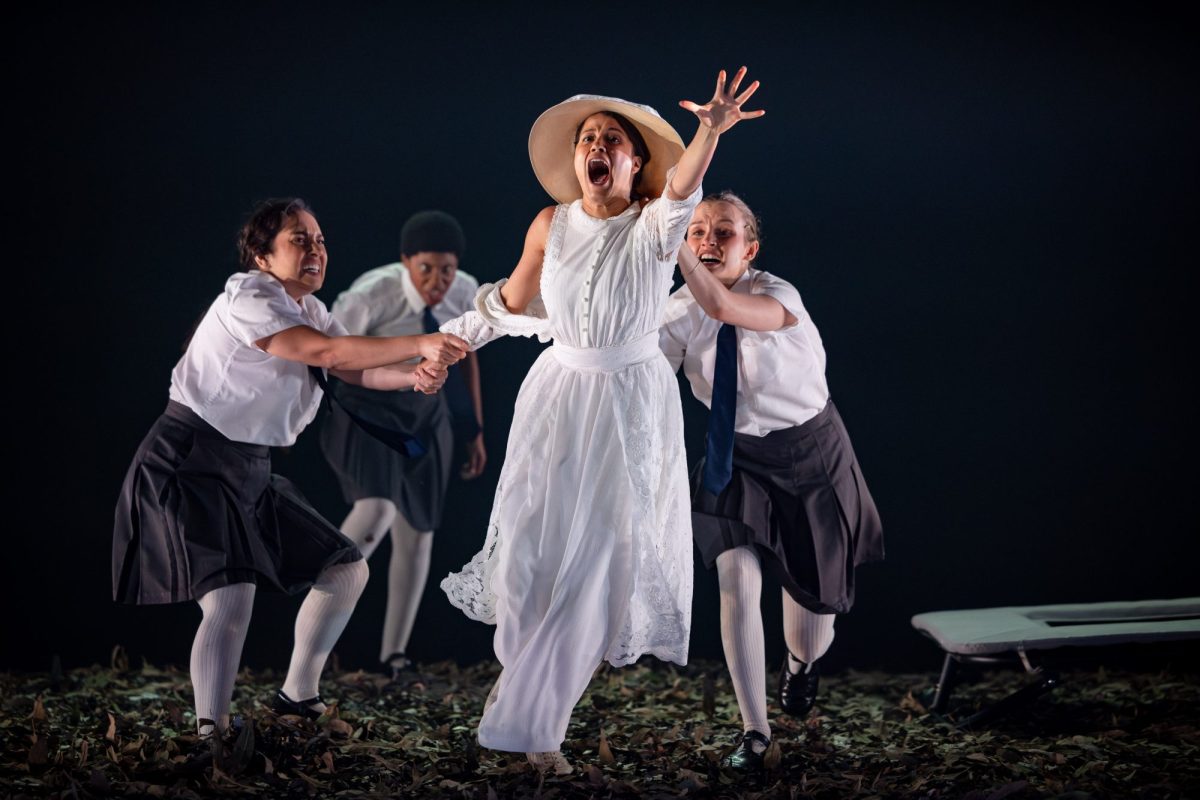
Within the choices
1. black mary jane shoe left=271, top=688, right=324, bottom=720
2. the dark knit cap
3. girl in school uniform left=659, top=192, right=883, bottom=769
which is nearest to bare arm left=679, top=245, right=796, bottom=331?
girl in school uniform left=659, top=192, right=883, bottom=769

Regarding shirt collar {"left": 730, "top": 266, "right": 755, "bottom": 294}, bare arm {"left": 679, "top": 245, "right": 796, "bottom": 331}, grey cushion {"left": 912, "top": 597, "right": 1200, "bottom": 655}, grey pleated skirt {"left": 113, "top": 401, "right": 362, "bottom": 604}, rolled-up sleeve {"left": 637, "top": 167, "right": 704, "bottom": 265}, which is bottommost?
grey cushion {"left": 912, "top": 597, "right": 1200, "bottom": 655}

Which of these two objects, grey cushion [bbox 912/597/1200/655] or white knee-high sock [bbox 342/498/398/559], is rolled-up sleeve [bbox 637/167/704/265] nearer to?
grey cushion [bbox 912/597/1200/655]

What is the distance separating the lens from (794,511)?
3.63 m

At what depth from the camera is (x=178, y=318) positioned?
4734 millimetres

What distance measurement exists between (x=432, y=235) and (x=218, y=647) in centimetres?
181

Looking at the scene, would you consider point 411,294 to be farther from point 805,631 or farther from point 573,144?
point 805,631

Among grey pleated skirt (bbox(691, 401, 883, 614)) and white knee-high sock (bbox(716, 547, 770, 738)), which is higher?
grey pleated skirt (bbox(691, 401, 883, 614))

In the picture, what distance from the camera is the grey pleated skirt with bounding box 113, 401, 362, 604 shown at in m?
3.30

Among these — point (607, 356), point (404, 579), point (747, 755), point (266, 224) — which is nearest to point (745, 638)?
point (747, 755)

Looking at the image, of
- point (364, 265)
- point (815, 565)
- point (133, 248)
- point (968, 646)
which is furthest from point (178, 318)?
point (968, 646)

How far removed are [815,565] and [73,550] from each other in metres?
2.83

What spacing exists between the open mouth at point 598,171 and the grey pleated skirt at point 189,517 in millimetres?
1200

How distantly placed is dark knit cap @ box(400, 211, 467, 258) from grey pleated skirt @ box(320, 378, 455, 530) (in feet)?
1.76

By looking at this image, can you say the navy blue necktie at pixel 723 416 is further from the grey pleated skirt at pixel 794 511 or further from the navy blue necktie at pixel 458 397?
the navy blue necktie at pixel 458 397
